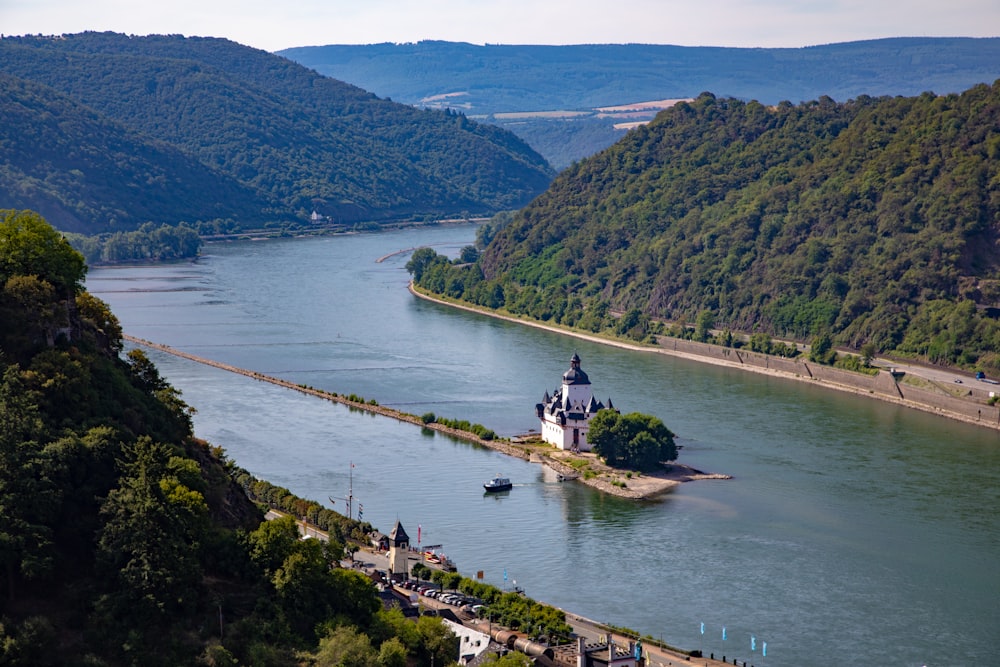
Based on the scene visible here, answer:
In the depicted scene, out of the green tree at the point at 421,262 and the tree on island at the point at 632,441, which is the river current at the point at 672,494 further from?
the green tree at the point at 421,262

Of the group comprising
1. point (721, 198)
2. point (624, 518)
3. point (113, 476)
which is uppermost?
point (721, 198)

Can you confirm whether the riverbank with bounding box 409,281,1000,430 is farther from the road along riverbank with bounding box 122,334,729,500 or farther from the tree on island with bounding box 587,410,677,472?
the road along riverbank with bounding box 122,334,729,500

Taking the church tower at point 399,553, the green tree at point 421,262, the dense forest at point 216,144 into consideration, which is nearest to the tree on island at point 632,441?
the church tower at point 399,553

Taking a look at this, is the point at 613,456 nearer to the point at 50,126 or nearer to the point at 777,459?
the point at 777,459

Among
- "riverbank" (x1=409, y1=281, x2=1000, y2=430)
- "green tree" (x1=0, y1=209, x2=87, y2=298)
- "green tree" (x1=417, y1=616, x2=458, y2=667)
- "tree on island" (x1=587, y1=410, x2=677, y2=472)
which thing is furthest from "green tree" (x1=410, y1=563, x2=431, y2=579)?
"riverbank" (x1=409, y1=281, x2=1000, y2=430)

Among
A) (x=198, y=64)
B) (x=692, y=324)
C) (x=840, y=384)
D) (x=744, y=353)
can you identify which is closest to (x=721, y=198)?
(x=692, y=324)
